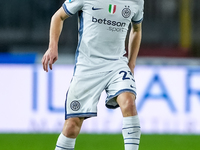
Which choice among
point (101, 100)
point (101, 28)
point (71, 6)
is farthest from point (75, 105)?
point (101, 100)

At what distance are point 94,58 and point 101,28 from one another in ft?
0.77

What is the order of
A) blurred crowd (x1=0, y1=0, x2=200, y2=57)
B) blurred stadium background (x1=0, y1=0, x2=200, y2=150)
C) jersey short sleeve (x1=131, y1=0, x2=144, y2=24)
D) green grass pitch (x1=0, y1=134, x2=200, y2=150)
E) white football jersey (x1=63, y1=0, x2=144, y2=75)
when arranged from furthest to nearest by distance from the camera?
1. blurred crowd (x1=0, y1=0, x2=200, y2=57)
2. blurred stadium background (x1=0, y1=0, x2=200, y2=150)
3. green grass pitch (x1=0, y1=134, x2=200, y2=150)
4. jersey short sleeve (x1=131, y1=0, x2=144, y2=24)
5. white football jersey (x1=63, y1=0, x2=144, y2=75)

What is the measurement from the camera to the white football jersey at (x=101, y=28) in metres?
3.97

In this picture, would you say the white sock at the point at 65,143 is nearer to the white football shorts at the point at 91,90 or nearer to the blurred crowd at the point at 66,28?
the white football shorts at the point at 91,90

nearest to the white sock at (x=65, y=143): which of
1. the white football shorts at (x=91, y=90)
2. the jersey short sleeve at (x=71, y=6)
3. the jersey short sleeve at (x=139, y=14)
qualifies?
the white football shorts at (x=91, y=90)

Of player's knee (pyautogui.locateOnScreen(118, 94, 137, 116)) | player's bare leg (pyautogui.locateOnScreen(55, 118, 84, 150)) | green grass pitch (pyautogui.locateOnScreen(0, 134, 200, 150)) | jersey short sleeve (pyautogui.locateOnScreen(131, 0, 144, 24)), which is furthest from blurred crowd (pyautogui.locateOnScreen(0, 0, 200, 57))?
player's knee (pyautogui.locateOnScreen(118, 94, 137, 116))

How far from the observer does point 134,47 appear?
432 centimetres

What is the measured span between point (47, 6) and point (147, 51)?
Answer: 2.05m

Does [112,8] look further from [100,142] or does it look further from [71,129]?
[100,142]

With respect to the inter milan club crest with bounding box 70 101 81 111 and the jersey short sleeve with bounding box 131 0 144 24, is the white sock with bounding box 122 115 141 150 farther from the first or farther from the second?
the jersey short sleeve with bounding box 131 0 144 24

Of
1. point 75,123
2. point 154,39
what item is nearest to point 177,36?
point 154,39

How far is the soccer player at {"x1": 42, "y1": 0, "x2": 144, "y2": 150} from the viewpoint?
3.90 m

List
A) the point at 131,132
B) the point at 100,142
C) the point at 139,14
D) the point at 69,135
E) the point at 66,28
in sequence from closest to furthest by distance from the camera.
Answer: the point at 131,132
the point at 69,135
the point at 139,14
the point at 100,142
the point at 66,28

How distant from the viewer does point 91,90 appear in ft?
13.0
